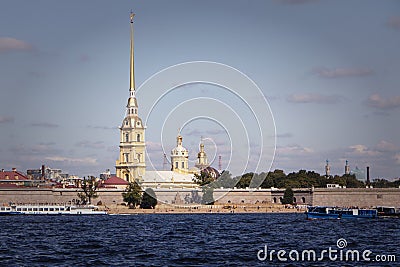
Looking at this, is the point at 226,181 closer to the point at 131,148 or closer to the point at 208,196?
the point at 208,196

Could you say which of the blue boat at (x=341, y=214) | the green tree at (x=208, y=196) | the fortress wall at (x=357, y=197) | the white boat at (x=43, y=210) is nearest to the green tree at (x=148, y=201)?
the white boat at (x=43, y=210)

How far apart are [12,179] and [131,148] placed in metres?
26.1

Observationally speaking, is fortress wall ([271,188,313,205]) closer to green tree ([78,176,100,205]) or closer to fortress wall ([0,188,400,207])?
fortress wall ([0,188,400,207])

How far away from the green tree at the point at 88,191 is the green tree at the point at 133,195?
242 inches

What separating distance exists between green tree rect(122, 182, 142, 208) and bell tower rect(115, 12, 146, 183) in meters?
24.4

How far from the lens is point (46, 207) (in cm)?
14450

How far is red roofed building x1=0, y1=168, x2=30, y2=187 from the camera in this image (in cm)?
16836

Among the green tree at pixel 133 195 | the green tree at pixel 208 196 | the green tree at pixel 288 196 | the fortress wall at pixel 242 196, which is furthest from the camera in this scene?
the green tree at pixel 288 196

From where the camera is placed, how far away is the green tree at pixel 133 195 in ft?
515

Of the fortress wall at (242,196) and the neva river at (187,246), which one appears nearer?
the neva river at (187,246)

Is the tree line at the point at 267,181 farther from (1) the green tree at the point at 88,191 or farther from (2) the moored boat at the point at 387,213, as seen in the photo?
(2) the moored boat at the point at 387,213

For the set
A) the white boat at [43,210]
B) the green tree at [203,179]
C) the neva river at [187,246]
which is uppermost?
the green tree at [203,179]

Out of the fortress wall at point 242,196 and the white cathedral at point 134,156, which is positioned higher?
the white cathedral at point 134,156

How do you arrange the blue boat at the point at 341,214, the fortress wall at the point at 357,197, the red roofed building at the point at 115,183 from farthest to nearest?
the red roofed building at the point at 115,183 → the fortress wall at the point at 357,197 → the blue boat at the point at 341,214
